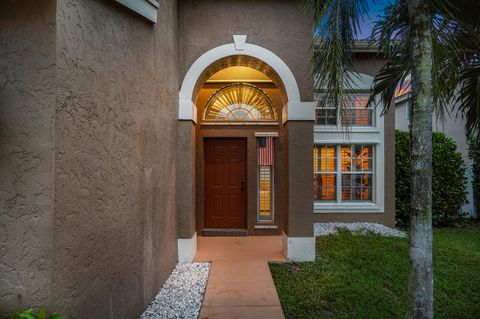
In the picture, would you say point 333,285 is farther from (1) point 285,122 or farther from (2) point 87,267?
(2) point 87,267

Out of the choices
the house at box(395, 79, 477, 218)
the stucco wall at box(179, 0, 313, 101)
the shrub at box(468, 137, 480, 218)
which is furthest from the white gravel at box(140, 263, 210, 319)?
the shrub at box(468, 137, 480, 218)

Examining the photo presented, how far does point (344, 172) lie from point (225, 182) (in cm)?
397

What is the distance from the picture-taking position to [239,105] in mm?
7820

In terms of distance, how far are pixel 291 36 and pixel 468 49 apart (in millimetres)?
3043

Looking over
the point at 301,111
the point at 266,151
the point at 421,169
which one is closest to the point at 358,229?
the point at 266,151

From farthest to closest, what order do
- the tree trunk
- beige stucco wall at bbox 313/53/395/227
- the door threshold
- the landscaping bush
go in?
1. the landscaping bush
2. beige stucco wall at bbox 313/53/395/227
3. the door threshold
4. the tree trunk

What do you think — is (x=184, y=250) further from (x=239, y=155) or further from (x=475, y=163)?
(x=475, y=163)

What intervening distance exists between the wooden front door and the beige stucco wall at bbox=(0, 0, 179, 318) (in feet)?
13.4

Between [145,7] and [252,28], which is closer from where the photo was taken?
[145,7]

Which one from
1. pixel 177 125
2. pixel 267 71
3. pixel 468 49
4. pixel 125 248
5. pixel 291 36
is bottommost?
pixel 125 248

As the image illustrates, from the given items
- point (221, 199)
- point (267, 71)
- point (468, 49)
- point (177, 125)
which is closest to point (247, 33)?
point (267, 71)

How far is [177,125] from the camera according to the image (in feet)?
18.4

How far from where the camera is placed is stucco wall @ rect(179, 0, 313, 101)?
573 centimetres

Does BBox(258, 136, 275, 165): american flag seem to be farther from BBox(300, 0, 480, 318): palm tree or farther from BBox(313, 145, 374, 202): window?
BBox(300, 0, 480, 318): palm tree
